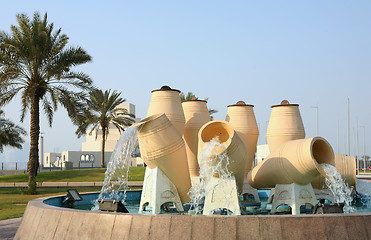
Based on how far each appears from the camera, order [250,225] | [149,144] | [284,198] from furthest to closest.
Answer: [284,198], [149,144], [250,225]

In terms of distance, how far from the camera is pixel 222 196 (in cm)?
988

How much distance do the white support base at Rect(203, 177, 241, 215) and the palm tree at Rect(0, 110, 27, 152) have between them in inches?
1150

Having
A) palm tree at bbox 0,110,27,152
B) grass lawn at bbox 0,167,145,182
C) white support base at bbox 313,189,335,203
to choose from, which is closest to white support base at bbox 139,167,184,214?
white support base at bbox 313,189,335,203

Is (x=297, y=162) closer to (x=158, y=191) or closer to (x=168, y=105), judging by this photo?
(x=158, y=191)

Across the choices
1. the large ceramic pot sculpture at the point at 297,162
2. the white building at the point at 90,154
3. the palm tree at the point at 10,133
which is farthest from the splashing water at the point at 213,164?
the white building at the point at 90,154

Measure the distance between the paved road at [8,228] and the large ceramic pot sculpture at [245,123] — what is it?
7485 millimetres

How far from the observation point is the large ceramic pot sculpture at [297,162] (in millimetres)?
10023

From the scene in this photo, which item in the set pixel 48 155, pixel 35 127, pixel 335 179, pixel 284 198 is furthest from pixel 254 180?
pixel 48 155

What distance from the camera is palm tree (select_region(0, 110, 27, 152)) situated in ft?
115

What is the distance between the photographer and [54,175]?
31.6 meters

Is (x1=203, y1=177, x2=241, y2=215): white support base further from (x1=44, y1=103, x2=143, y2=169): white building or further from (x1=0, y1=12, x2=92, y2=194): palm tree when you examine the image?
(x1=44, y1=103, x2=143, y2=169): white building

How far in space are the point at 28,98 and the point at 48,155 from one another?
2392 inches

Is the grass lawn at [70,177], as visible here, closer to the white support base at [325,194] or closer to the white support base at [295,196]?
the white support base at [325,194]

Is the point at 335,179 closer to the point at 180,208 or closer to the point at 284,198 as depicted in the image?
the point at 284,198
